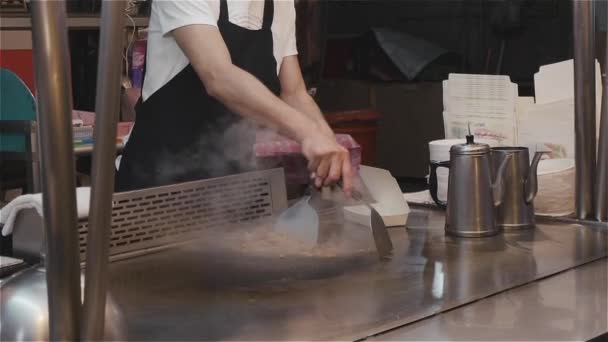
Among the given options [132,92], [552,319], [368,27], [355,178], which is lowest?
[552,319]

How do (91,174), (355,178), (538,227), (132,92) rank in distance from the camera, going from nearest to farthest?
(91,174)
(355,178)
(538,227)
(132,92)

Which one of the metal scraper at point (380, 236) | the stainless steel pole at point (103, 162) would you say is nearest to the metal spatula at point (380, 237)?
the metal scraper at point (380, 236)

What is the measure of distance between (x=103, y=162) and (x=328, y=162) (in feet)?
1.83

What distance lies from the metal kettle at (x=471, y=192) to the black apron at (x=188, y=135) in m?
0.43

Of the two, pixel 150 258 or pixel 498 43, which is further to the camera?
pixel 498 43

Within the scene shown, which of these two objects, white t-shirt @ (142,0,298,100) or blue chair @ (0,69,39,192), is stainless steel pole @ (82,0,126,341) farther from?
blue chair @ (0,69,39,192)

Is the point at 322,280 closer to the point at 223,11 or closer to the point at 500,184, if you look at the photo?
the point at 500,184

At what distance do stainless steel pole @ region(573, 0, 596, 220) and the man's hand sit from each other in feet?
2.02

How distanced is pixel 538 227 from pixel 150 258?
769 millimetres

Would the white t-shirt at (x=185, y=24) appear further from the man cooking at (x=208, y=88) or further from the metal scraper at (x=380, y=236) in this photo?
the metal scraper at (x=380, y=236)

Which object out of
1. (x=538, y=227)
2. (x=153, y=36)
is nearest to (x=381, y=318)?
(x=538, y=227)

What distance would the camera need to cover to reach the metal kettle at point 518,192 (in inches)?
62.0

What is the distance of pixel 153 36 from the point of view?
64.4 inches

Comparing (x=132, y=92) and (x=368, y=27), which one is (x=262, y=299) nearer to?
(x=132, y=92)
